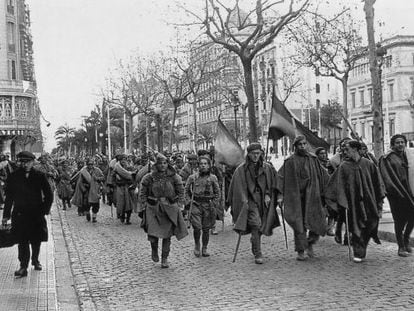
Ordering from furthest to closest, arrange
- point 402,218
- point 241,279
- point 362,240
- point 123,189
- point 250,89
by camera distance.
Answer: point 250,89 → point 123,189 → point 402,218 → point 362,240 → point 241,279

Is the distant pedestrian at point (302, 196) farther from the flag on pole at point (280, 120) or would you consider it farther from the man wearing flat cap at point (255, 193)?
the flag on pole at point (280, 120)

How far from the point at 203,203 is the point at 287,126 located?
2179 mm

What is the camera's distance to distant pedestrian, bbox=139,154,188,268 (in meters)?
9.00

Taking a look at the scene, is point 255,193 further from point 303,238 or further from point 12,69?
point 12,69

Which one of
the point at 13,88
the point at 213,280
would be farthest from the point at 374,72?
the point at 13,88

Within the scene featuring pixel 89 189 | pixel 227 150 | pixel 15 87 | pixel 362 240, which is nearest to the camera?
pixel 362 240

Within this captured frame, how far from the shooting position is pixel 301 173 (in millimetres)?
9164

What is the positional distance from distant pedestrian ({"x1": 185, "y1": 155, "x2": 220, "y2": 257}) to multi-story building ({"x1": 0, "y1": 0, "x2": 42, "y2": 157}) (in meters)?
50.9

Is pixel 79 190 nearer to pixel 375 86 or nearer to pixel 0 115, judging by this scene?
pixel 375 86

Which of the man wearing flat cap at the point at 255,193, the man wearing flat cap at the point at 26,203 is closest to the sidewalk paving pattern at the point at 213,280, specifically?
the man wearing flat cap at the point at 26,203

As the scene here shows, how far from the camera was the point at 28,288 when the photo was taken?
7.44 m

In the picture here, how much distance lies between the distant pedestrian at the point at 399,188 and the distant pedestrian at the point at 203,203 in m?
2.52

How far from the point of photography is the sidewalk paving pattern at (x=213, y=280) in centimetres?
658

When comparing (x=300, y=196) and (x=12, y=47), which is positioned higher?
(x=12, y=47)
